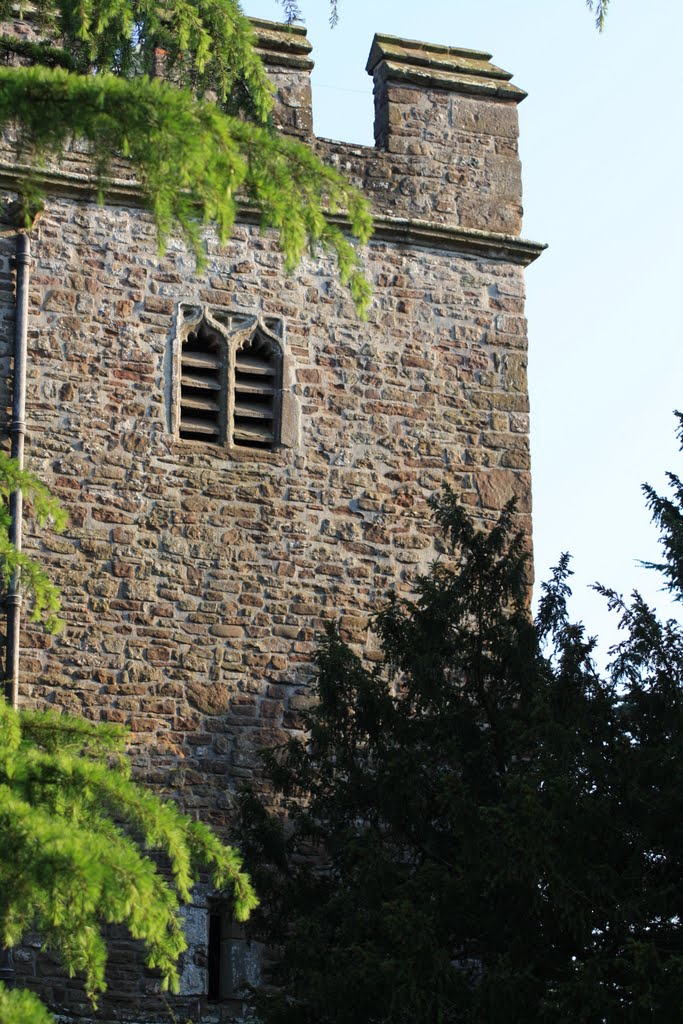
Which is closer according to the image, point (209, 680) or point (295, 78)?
point (209, 680)

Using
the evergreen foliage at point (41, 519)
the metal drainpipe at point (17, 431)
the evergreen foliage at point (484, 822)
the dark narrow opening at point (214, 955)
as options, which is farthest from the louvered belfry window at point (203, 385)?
the evergreen foliage at point (41, 519)

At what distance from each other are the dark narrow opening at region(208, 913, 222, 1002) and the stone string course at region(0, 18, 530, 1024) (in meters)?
0.11

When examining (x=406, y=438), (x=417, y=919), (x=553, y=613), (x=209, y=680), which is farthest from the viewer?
(x=406, y=438)

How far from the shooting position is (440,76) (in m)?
12.4

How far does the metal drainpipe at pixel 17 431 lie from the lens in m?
10.3

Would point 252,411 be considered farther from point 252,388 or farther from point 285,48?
point 285,48

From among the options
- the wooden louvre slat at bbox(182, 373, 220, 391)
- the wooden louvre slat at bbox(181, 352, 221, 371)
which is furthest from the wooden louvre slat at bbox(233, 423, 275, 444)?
the wooden louvre slat at bbox(181, 352, 221, 371)

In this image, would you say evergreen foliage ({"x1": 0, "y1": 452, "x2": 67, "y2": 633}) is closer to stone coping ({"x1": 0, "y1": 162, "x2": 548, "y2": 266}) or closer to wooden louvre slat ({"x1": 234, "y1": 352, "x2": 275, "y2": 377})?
wooden louvre slat ({"x1": 234, "y1": 352, "x2": 275, "y2": 377})

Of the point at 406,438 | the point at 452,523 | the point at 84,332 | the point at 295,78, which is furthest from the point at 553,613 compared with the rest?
the point at 295,78

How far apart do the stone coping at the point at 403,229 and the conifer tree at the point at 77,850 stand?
520 centimetres

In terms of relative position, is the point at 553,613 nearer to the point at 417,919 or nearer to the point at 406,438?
the point at 417,919

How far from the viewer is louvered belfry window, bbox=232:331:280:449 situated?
11305 millimetres

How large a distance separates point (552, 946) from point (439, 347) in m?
4.61

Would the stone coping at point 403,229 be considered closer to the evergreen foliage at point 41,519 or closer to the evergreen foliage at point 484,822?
the evergreen foliage at point 484,822
